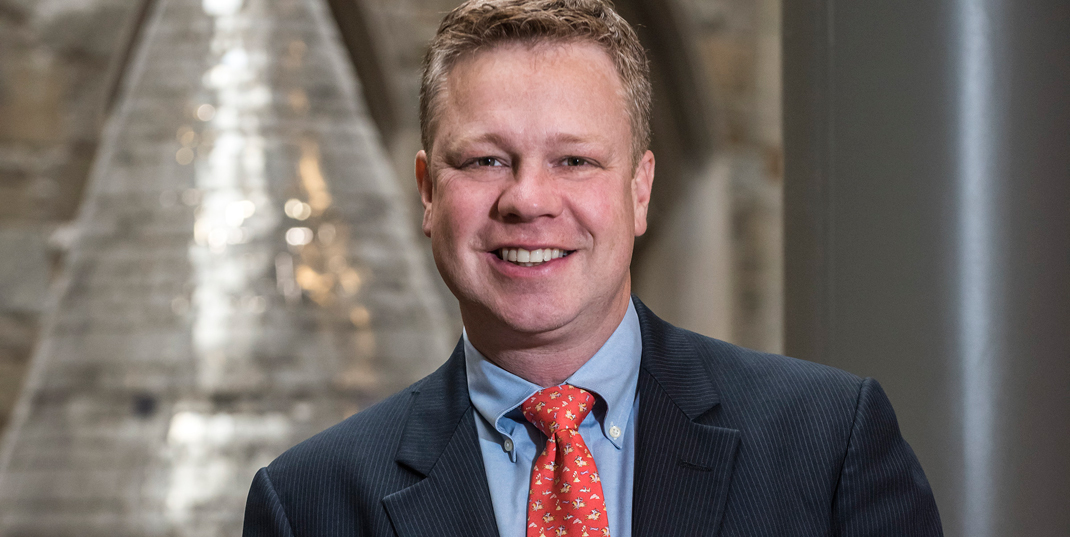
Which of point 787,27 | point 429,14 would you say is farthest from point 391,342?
point 429,14

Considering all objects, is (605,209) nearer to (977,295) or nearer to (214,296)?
(977,295)

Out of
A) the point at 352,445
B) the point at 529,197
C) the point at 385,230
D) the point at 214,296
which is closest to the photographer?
the point at 529,197

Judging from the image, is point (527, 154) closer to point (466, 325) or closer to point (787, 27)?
point (466, 325)

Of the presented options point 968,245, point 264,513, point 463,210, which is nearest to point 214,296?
point 264,513

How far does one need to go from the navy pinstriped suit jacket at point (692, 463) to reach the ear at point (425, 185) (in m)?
0.13

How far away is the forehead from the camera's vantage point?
80cm

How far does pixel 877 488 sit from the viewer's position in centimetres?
80

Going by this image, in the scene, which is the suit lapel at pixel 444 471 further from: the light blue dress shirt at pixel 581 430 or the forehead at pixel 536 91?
the forehead at pixel 536 91

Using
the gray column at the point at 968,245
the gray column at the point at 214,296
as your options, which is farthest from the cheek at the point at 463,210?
the gray column at the point at 214,296

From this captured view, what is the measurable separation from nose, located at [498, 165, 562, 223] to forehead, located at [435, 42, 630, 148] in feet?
0.11

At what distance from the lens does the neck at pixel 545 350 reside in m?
0.84

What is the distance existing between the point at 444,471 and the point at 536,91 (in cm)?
32

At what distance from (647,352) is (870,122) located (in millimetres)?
471

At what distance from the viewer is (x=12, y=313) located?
2.44 metres
